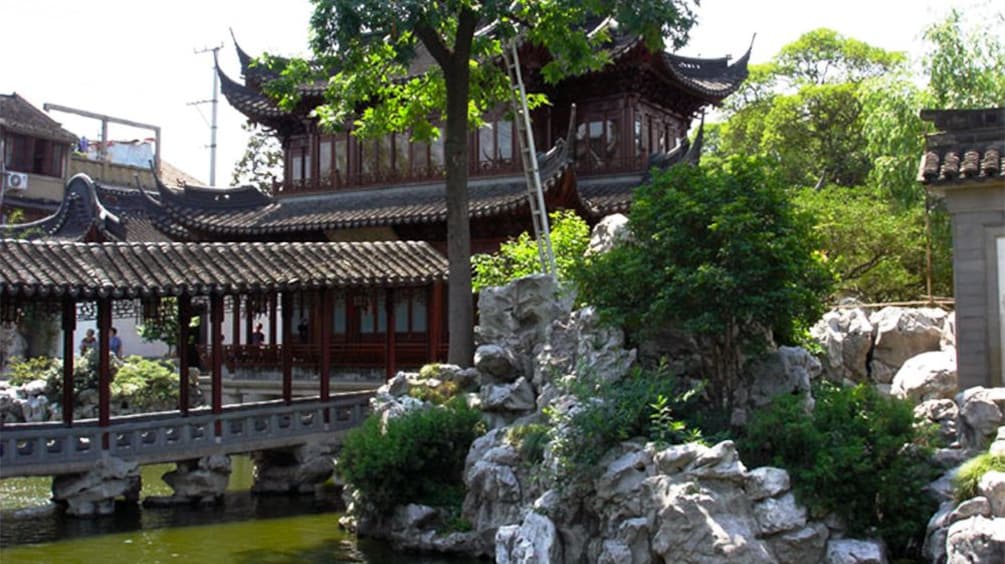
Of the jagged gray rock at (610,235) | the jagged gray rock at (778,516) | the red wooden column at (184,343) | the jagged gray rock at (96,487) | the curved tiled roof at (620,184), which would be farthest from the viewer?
the curved tiled roof at (620,184)

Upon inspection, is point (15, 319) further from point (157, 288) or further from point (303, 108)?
point (303, 108)

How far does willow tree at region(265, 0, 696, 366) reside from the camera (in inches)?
489

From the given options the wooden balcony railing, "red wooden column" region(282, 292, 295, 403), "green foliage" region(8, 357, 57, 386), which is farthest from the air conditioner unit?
"red wooden column" region(282, 292, 295, 403)

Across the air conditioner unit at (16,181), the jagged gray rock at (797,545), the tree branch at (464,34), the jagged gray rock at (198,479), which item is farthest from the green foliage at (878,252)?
the air conditioner unit at (16,181)

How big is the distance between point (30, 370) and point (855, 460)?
18.9 metres

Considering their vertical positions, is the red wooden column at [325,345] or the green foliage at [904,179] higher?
the green foliage at [904,179]

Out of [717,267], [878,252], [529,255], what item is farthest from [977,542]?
[878,252]

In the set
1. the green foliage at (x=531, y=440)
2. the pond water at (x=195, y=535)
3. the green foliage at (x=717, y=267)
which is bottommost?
the pond water at (x=195, y=535)

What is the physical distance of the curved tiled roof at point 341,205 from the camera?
58.8 feet

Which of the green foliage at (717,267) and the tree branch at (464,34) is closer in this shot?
the green foliage at (717,267)

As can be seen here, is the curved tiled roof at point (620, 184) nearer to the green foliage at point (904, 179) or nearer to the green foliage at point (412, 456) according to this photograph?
the green foliage at point (904, 179)

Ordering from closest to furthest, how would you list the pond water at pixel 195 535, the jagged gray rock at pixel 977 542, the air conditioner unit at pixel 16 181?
the jagged gray rock at pixel 977 542, the pond water at pixel 195 535, the air conditioner unit at pixel 16 181

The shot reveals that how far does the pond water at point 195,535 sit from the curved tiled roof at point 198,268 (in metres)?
2.64

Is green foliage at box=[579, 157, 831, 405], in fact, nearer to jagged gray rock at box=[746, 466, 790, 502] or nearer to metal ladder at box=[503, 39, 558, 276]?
jagged gray rock at box=[746, 466, 790, 502]
